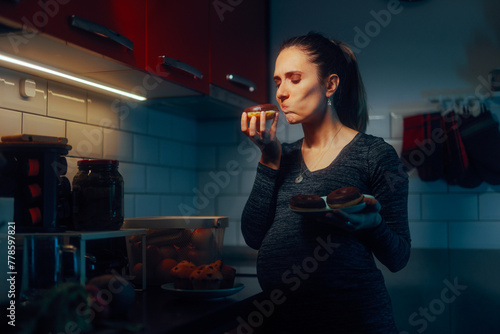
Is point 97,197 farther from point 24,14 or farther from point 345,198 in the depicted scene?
point 345,198

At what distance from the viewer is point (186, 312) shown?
3.85 ft

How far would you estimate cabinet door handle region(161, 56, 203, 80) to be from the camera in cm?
151

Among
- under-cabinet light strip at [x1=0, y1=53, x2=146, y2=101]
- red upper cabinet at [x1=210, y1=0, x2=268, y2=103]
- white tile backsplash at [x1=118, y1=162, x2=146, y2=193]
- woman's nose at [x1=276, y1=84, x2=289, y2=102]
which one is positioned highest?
red upper cabinet at [x1=210, y1=0, x2=268, y2=103]

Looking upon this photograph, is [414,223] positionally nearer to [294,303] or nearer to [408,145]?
[408,145]

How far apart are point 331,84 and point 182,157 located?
1.13m

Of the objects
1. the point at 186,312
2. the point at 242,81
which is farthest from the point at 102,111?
the point at 186,312

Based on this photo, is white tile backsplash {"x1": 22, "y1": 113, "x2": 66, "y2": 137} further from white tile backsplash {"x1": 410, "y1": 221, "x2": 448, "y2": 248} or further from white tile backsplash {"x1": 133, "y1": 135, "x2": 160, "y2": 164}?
white tile backsplash {"x1": 410, "y1": 221, "x2": 448, "y2": 248}

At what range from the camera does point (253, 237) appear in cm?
140

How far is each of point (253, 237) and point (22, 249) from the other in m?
0.56

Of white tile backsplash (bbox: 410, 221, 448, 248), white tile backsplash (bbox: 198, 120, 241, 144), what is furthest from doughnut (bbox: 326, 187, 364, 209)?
white tile backsplash (bbox: 198, 120, 241, 144)

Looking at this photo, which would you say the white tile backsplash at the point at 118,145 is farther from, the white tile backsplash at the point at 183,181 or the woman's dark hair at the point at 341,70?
the woman's dark hair at the point at 341,70

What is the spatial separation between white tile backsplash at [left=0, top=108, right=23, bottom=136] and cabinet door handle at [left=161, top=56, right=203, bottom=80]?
418mm

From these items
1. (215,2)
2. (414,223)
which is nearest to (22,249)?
(215,2)

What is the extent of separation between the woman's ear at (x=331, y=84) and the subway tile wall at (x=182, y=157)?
0.80 metres
